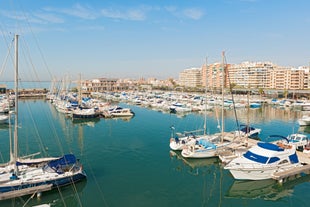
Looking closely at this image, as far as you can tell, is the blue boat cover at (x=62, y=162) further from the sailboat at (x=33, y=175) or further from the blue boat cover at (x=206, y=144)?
the blue boat cover at (x=206, y=144)

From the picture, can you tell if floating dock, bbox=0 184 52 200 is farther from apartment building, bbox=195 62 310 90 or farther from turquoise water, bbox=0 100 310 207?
apartment building, bbox=195 62 310 90

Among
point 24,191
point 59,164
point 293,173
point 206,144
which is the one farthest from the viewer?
point 206,144

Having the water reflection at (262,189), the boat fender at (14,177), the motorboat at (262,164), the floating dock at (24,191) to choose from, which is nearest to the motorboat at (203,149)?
the motorboat at (262,164)

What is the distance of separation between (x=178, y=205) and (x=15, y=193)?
885 centimetres

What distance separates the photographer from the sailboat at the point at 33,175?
548 inches

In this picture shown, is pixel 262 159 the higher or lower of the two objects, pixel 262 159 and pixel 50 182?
the higher

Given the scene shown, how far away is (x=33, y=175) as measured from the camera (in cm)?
1507

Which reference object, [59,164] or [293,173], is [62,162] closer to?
[59,164]

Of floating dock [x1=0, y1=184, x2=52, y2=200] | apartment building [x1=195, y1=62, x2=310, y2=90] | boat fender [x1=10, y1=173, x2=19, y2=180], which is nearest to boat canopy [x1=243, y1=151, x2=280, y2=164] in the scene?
floating dock [x1=0, y1=184, x2=52, y2=200]

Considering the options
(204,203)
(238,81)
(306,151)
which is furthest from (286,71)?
(204,203)

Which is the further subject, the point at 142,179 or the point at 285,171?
the point at 142,179

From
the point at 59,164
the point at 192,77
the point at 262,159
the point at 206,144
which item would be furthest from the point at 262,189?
the point at 192,77

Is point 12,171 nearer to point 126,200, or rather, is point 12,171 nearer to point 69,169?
point 69,169

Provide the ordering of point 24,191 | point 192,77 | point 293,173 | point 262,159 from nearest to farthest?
point 24,191
point 262,159
point 293,173
point 192,77
